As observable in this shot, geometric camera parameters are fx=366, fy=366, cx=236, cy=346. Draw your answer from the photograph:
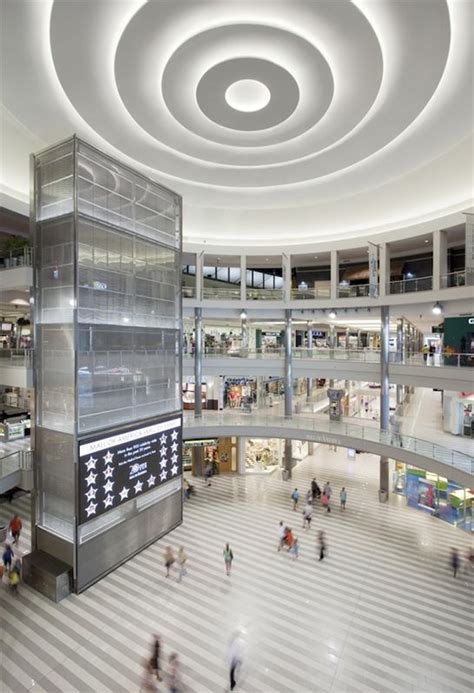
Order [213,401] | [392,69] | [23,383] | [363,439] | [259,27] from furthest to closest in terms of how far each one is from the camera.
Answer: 1. [213,401]
2. [363,439]
3. [23,383]
4. [392,69]
5. [259,27]

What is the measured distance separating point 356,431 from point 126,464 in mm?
9967

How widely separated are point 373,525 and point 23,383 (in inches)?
524

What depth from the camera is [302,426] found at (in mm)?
17203

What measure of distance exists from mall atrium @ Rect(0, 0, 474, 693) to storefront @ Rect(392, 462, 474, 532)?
4.7 inches

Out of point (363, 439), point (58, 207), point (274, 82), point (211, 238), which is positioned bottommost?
point (363, 439)

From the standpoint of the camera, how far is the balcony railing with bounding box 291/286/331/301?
59.4ft

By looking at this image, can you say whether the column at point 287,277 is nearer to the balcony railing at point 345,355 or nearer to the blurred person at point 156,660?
the balcony railing at point 345,355

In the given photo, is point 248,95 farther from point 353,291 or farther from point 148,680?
point 148,680

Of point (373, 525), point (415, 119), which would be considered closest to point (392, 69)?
point (415, 119)

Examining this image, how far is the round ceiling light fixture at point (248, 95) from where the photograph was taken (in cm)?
980

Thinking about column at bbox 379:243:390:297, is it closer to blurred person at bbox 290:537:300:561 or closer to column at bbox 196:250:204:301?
column at bbox 196:250:204:301

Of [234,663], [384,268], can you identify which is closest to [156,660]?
[234,663]

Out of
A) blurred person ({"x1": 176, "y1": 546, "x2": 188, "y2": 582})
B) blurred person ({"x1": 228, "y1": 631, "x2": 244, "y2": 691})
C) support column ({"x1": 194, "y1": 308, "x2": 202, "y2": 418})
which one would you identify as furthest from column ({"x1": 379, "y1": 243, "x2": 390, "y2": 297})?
blurred person ({"x1": 228, "y1": 631, "x2": 244, "y2": 691})

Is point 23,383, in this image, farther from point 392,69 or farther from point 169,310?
point 392,69
